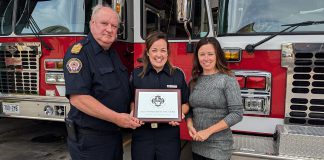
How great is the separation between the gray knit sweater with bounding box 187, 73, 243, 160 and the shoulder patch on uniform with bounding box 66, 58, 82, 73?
2.66ft

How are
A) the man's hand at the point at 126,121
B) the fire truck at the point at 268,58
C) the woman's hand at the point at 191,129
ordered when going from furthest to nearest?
the fire truck at the point at 268,58
the woman's hand at the point at 191,129
the man's hand at the point at 126,121

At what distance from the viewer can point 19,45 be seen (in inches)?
180

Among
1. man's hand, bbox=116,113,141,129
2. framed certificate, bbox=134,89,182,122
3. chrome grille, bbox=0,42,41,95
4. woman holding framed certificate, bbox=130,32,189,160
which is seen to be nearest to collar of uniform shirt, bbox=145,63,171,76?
woman holding framed certificate, bbox=130,32,189,160

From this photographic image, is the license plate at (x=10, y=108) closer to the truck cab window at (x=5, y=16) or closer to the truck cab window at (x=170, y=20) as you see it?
→ the truck cab window at (x=5, y=16)

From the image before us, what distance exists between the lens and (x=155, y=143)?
7.48 ft

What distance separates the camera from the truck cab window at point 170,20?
11.0 feet

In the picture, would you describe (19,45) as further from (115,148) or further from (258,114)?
(258,114)

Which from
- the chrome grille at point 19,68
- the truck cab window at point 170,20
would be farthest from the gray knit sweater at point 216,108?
the chrome grille at point 19,68

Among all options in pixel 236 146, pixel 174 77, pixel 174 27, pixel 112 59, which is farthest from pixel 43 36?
pixel 236 146

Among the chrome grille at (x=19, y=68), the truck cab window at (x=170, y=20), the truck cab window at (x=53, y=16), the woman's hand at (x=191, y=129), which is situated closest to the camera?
the woman's hand at (x=191, y=129)

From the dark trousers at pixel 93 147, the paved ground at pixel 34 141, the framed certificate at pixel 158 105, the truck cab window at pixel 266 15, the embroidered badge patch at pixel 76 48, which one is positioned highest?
the truck cab window at pixel 266 15

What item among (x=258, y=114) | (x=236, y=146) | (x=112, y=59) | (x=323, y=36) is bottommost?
(x=236, y=146)

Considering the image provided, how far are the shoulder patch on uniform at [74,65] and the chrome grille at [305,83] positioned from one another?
1.77m

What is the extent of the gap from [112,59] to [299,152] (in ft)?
5.12
